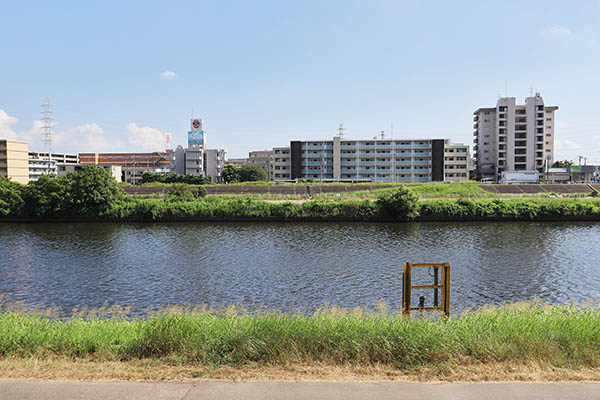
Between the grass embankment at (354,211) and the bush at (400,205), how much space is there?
1.19 ft

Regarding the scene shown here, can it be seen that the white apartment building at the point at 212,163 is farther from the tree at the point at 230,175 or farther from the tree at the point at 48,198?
the tree at the point at 48,198

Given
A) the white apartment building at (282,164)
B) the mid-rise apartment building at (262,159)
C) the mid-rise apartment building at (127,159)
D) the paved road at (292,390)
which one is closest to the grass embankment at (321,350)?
the paved road at (292,390)

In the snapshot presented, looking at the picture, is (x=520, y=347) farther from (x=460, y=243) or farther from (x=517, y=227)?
(x=517, y=227)

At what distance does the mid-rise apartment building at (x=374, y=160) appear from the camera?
11275 centimetres

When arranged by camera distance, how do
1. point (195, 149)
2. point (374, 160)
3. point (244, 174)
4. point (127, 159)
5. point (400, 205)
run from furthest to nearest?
point (127, 159)
point (195, 149)
point (244, 174)
point (374, 160)
point (400, 205)

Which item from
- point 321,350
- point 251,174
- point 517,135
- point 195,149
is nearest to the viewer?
point 321,350

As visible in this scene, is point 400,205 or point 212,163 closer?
point 400,205

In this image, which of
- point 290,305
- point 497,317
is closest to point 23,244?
point 290,305

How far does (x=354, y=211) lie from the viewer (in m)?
53.1

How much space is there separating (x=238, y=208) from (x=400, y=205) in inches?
746

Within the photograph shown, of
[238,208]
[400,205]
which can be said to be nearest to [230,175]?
[238,208]

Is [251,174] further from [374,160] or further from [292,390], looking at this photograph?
[292,390]

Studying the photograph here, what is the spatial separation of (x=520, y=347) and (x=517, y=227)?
43.4 m

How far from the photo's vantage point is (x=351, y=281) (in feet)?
75.2
